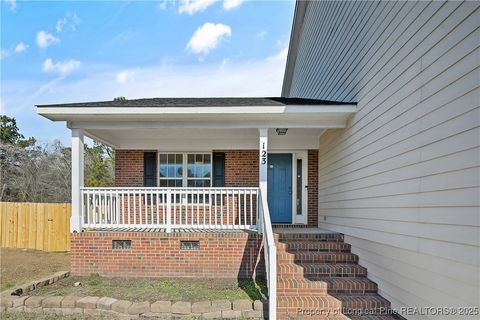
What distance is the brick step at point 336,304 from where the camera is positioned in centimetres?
432

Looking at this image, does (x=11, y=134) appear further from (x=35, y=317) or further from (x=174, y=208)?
(x=35, y=317)

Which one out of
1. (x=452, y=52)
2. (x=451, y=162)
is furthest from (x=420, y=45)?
(x=451, y=162)

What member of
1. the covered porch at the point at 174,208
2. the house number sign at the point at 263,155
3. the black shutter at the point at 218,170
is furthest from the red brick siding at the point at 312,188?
the house number sign at the point at 263,155

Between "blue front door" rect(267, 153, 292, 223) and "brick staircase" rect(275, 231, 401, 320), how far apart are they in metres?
2.25

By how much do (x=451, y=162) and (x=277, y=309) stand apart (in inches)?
115

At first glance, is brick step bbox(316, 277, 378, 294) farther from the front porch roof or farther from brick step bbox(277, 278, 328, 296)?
the front porch roof

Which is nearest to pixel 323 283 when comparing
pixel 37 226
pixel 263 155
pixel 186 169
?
pixel 263 155

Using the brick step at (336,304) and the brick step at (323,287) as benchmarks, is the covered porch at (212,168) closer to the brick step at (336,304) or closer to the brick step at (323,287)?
the brick step at (323,287)

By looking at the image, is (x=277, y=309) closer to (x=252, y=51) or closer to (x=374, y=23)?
(x=374, y=23)

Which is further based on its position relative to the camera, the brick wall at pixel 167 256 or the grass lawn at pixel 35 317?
the brick wall at pixel 167 256

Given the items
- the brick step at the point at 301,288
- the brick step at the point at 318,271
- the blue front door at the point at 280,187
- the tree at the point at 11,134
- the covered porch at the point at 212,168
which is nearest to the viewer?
the brick step at the point at 301,288

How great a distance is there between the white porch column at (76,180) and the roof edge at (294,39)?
30.2 ft

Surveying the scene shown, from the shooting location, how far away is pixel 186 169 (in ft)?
27.8

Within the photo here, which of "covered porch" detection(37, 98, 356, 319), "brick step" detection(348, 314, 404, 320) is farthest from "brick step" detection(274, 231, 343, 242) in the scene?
"brick step" detection(348, 314, 404, 320)
